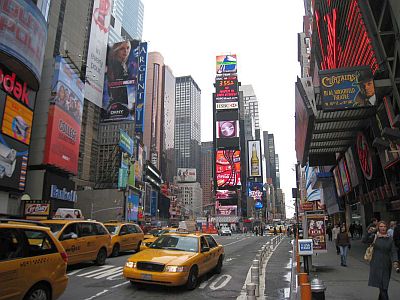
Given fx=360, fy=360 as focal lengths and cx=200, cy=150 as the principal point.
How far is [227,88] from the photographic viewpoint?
149000 millimetres

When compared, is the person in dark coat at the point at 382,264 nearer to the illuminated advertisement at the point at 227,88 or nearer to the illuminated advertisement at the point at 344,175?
the illuminated advertisement at the point at 344,175

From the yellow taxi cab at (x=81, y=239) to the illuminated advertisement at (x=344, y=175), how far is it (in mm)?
16302

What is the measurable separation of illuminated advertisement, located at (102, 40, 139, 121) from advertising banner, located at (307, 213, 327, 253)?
70957 mm

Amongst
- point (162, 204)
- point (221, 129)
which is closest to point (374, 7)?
point (221, 129)

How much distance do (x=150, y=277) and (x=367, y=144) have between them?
13.3 metres

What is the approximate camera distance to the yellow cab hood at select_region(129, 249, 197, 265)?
350 inches

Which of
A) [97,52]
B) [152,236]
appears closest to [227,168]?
[97,52]

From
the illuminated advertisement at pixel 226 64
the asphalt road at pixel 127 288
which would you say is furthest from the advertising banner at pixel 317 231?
the illuminated advertisement at pixel 226 64

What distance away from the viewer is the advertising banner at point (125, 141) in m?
83.0

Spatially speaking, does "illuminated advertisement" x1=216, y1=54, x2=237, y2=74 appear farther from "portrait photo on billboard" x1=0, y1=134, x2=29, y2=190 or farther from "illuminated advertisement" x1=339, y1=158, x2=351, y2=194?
"illuminated advertisement" x1=339, y1=158, x2=351, y2=194

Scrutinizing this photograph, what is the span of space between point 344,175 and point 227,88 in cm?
12725

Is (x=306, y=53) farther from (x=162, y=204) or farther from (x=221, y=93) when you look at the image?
(x=162, y=204)

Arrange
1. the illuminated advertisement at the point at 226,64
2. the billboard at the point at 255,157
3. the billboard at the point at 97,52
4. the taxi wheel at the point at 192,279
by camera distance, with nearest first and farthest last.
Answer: the taxi wheel at the point at 192,279 → the billboard at the point at 97,52 → the illuminated advertisement at the point at 226,64 → the billboard at the point at 255,157

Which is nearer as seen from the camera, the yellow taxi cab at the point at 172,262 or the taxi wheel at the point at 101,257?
the yellow taxi cab at the point at 172,262
